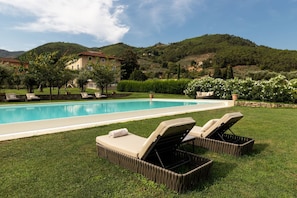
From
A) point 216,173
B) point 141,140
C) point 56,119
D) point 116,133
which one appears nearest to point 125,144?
point 141,140

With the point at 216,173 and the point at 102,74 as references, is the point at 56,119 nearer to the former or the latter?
the point at 216,173

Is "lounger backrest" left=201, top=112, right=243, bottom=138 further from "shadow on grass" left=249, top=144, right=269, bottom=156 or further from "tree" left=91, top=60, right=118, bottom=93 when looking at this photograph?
"tree" left=91, top=60, right=118, bottom=93

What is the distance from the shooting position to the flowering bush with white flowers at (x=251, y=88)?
14875 millimetres

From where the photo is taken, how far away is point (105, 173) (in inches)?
145

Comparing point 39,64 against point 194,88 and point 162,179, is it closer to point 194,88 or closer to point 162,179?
point 194,88

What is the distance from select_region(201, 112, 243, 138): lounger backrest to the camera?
475 centimetres

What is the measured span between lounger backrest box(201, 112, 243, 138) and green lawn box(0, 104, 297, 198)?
0.42 m

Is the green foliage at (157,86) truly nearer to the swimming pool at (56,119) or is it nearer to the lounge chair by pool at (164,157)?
the swimming pool at (56,119)

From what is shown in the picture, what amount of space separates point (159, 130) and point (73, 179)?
151 cm

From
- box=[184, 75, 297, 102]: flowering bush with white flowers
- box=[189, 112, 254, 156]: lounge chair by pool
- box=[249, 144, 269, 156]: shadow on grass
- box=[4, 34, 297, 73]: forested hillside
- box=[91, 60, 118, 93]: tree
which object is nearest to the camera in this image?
box=[189, 112, 254, 156]: lounge chair by pool

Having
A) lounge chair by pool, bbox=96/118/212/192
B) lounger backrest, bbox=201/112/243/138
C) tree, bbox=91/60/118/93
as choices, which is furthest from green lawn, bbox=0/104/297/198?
tree, bbox=91/60/118/93

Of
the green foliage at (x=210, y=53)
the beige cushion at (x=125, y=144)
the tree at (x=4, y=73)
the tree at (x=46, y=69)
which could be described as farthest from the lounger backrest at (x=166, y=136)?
the green foliage at (x=210, y=53)

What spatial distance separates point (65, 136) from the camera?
19.9 ft

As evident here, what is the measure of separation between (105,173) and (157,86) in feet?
80.9
